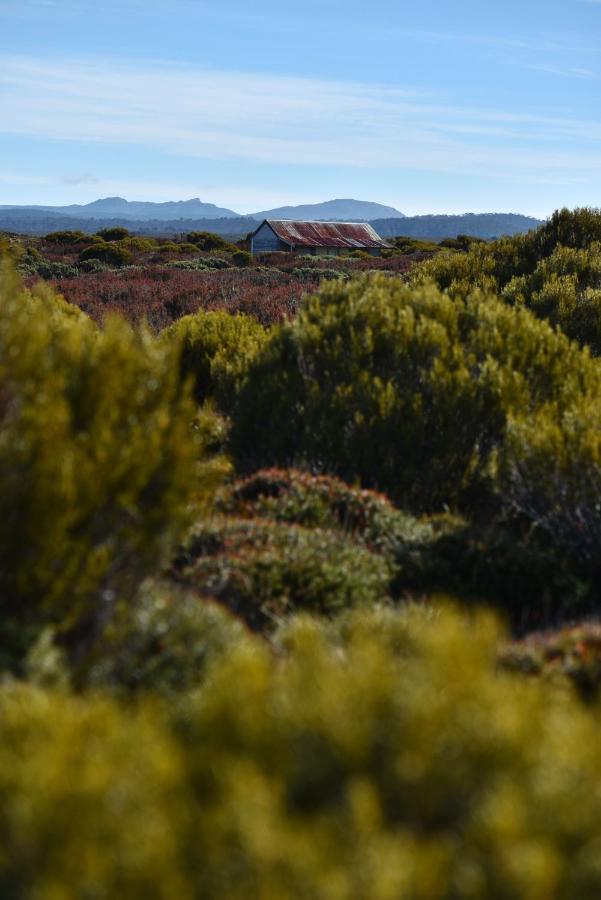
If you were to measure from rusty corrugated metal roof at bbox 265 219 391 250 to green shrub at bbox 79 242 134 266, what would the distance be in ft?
72.0

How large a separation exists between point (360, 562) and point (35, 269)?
97.5ft

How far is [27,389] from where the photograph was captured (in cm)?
479

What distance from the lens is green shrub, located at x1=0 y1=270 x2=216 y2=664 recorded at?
4.39 metres

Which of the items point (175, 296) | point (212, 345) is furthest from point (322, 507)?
point (175, 296)

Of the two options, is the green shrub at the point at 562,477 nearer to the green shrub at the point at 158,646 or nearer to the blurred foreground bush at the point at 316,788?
the green shrub at the point at 158,646

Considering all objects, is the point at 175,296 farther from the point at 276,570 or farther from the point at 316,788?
the point at 316,788

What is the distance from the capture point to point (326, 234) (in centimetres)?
6619

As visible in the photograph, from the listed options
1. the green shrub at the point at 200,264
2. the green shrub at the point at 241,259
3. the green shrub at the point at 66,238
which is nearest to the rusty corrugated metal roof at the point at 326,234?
the green shrub at the point at 66,238

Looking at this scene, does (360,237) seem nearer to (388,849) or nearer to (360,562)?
(360,562)

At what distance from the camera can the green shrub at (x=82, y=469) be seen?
4.39m

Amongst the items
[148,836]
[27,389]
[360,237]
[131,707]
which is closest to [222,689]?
[148,836]

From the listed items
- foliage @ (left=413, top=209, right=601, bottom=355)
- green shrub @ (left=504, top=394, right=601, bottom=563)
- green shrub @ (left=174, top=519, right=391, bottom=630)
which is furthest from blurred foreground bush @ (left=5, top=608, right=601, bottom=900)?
foliage @ (left=413, top=209, right=601, bottom=355)

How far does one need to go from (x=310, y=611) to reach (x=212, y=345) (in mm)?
7861

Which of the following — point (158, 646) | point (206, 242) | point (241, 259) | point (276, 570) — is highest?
point (206, 242)
